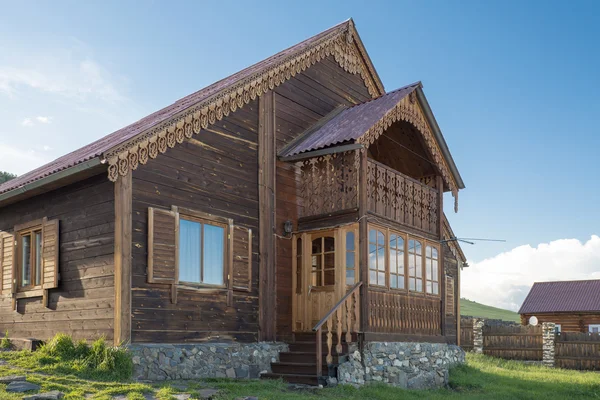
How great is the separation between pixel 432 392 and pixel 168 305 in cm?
690

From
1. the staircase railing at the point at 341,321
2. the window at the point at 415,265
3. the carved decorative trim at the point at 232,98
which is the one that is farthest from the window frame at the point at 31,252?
the window at the point at 415,265

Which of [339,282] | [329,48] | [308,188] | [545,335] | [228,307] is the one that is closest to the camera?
[228,307]

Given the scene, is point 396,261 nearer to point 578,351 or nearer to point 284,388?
point 284,388

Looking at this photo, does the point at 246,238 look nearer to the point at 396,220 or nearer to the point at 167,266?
the point at 167,266

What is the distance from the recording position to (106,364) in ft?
38.3

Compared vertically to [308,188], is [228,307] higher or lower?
lower

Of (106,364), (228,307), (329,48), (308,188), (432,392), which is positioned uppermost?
(329,48)

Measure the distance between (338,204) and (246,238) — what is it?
2.36 m

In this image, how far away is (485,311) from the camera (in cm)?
8569

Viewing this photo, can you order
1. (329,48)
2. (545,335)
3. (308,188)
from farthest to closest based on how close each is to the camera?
(545,335) → (329,48) → (308,188)

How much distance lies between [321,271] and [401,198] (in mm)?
2975

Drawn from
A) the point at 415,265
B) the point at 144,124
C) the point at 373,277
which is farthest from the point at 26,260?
the point at 415,265

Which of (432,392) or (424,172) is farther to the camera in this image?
(424,172)

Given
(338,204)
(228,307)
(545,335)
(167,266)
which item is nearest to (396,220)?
(338,204)
